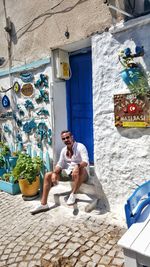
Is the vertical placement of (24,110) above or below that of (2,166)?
above

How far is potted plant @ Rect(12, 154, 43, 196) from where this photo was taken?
4.44 m

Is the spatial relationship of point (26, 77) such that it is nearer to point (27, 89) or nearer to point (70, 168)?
point (27, 89)

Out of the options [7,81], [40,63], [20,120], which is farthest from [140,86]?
[7,81]

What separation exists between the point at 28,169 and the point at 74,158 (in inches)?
38.3

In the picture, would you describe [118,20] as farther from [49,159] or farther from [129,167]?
[49,159]

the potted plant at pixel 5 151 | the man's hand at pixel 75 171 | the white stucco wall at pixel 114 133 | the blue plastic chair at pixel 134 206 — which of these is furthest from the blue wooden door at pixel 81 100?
the blue plastic chair at pixel 134 206

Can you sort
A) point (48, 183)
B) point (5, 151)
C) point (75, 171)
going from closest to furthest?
point (75, 171)
point (48, 183)
point (5, 151)

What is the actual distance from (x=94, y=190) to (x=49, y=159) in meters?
1.17

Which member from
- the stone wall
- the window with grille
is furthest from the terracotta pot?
the window with grille

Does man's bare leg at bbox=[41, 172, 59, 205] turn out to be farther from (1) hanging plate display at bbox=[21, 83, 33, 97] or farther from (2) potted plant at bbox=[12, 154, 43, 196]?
(1) hanging plate display at bbox=[21, 83, 33, 97]

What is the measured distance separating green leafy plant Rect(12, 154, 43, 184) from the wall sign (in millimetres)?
1834

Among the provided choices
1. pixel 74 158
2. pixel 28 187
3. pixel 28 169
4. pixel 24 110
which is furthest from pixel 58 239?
pixel 24 110

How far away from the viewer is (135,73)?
10.8 ft

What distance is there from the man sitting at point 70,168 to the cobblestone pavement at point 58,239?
0.23m
